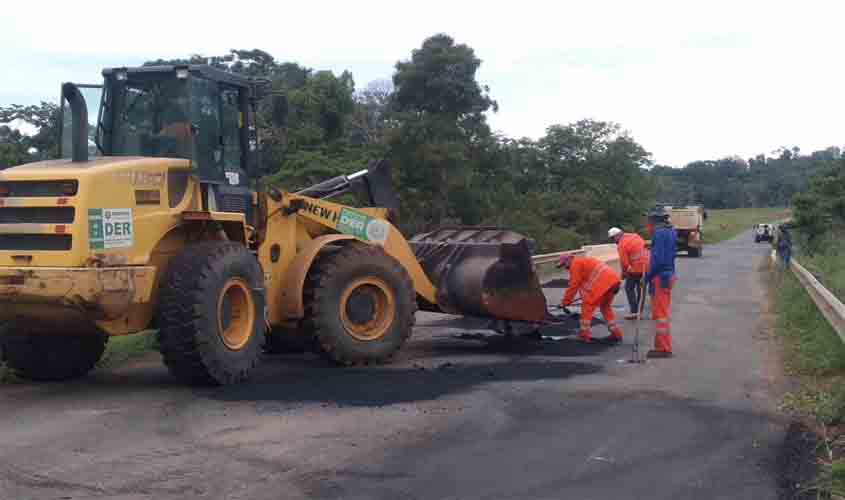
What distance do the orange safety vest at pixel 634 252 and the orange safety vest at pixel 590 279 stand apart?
2.94 metres

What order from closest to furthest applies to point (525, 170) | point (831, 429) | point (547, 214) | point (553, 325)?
point (831, 429), point (553, 325), point (547, 214), point (525, 170)

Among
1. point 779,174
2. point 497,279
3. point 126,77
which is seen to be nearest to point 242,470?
point 126,77

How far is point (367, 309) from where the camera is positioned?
1030cm

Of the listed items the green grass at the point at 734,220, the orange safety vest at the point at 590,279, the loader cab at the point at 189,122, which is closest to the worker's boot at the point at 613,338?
the orange safety vest at the point at 590,279

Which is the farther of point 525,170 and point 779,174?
point 779,174

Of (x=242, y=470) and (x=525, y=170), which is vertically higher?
(x=525, y=170)

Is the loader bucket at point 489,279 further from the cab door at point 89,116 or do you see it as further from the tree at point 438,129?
the tree at point 438,129

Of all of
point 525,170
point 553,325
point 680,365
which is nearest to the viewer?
point 680,365

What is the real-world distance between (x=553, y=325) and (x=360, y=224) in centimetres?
306

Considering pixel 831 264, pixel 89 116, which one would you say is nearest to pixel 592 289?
pixel 89 116

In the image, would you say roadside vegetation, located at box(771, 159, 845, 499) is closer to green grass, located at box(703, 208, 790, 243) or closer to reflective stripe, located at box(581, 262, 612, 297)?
reflective stripe, located at box(581, 262, 612, 297)

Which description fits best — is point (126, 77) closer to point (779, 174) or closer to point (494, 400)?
point (494, 400)

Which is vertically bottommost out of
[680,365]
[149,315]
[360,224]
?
[680,365]

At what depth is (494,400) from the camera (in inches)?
317
